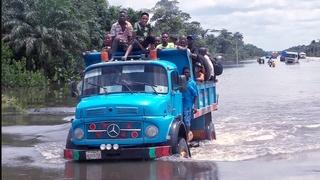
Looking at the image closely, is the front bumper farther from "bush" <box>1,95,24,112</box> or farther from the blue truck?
"bush" <box>1,95,24,112</box>

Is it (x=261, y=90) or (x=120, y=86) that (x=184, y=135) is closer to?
(x=120, y=86)

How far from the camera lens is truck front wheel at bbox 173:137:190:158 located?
10.2 meters

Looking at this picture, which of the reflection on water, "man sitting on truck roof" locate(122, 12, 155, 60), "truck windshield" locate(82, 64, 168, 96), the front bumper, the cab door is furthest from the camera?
"man sitting on truck roof" locate(122, 12, 155, 60)

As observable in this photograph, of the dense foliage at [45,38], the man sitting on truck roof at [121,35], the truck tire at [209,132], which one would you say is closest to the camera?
the man sitting on truck roof at [121,35]

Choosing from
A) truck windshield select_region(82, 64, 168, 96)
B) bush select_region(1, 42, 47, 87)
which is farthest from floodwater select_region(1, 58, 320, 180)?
bush select_region(1, 42, 47, 87)

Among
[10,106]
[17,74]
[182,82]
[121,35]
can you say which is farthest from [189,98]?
[17,74]

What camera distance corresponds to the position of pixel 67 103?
27.8m

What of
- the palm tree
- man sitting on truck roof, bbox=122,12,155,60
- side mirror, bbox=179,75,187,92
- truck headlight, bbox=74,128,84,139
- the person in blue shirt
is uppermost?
the palm tree

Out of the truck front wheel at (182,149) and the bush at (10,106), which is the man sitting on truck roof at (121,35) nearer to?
the truck front wheel at (182,149)

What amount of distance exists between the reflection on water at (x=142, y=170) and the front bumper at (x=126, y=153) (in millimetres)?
143

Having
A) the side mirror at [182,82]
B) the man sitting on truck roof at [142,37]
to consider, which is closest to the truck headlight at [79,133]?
the man sitting on truck roof at [142,37]

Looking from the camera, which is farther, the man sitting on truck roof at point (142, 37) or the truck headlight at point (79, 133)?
the man sitting on truck roof at point (142, 37)

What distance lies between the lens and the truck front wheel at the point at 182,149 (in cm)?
1024

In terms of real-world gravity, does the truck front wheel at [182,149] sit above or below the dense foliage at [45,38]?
below
